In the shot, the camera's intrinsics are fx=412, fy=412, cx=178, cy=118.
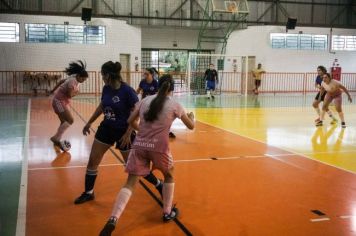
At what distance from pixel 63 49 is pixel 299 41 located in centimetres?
1706

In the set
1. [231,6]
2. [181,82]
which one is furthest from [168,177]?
[181,82]

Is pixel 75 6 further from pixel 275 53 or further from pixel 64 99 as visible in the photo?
pixel 64 99

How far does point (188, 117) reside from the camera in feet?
15.5

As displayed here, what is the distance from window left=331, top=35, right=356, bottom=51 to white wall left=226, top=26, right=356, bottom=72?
0.49 meters

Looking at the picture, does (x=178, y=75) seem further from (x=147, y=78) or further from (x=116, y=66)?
(x=116, y=66)

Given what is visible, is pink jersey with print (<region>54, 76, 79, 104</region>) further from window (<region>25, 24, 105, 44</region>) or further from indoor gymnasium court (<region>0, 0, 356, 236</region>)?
window (<region>25, 24, 105, 44</region>)

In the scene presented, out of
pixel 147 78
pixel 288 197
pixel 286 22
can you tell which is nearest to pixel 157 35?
pixel 286 22

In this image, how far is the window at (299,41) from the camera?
3038 centimetres

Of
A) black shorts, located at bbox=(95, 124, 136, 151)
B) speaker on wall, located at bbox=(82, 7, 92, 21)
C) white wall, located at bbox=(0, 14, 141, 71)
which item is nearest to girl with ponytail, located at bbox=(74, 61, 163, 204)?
black shorts, located at bbox=(95, 124, 136, 151)

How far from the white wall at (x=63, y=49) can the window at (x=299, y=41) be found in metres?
10.2

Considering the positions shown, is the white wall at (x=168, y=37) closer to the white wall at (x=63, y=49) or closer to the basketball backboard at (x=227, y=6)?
the white wall at (x=63, y=49)

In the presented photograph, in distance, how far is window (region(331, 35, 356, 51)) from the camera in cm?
3183

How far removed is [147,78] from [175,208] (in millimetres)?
5133

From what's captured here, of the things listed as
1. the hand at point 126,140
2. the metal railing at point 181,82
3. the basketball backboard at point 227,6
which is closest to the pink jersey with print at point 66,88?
the hand at point 126,140
